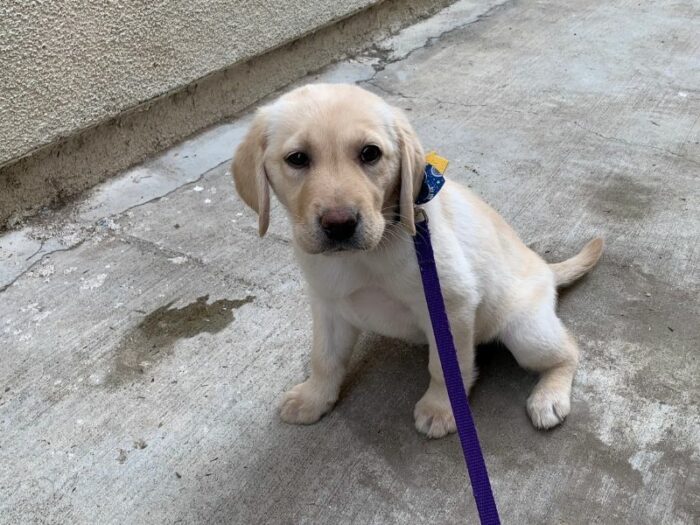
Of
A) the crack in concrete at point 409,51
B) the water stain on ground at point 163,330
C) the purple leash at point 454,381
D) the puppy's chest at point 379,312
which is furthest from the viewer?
the crack in concrete at point 409,51

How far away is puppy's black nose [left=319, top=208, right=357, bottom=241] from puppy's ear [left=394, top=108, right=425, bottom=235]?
0.22m

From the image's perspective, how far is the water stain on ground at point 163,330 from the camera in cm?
269

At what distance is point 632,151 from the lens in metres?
4.01

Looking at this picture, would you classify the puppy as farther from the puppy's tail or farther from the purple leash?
the puppy's tail

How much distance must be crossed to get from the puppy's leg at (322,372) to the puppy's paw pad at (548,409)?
671 millimetres

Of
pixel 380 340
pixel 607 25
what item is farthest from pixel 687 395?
pixel 607 25

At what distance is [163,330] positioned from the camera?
2.85 meters

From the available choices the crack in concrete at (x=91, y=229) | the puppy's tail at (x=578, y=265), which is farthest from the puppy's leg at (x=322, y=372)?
the crack in concrete at (x=91, y=229)

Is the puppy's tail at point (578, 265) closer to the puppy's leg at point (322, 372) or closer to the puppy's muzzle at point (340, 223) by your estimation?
the puppy's leg at point (322, 372)

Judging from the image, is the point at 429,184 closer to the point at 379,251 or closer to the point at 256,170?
the point at 379,251

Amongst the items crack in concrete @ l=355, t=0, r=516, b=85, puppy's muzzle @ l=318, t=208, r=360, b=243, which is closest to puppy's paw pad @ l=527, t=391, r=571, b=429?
puppy's muzzle @ l=318, t=208, r=360, b=243

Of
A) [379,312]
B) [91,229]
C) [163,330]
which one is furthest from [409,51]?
[379,312]

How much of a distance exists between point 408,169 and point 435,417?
2.82 feet

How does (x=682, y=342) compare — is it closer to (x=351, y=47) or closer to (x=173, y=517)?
(x=173, y=517)
